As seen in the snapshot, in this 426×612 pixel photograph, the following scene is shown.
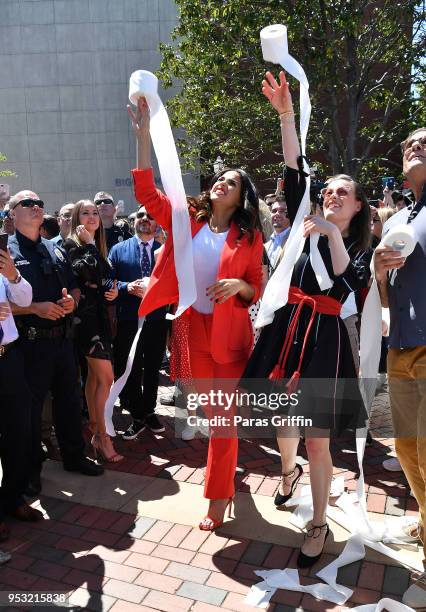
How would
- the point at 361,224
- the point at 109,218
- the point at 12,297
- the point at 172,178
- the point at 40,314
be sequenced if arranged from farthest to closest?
1. the point at 109,218
2. the point at 40,314
3. the point at 12,297
4. the point at 172,178
5. the point at 361,224

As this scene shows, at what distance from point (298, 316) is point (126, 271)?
7.49 ft

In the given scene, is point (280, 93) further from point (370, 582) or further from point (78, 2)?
point (78, 2)

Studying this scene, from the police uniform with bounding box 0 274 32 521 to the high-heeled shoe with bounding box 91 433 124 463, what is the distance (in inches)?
33.9

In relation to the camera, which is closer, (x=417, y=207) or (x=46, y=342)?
(x=417, y=207)

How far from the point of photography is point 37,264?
3.48 meters

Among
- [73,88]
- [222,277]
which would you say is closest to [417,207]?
[222,277]

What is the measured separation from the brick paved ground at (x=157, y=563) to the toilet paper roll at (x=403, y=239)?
5.45 ft

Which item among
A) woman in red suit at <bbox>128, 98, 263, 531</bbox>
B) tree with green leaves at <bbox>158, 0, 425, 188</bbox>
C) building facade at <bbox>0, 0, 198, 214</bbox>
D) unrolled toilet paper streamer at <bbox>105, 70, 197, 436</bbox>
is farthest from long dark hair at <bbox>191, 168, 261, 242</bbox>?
building facade at <bbox>0, 0, 198, 214</bbox>

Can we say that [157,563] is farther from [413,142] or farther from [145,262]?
[145,262]

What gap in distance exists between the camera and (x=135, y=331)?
15.5 ft

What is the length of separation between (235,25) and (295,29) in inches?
46.0

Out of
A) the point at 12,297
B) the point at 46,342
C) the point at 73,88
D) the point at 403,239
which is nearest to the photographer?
the point at 403,239

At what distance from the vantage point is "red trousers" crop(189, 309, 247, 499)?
3096mm

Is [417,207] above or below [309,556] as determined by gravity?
above
